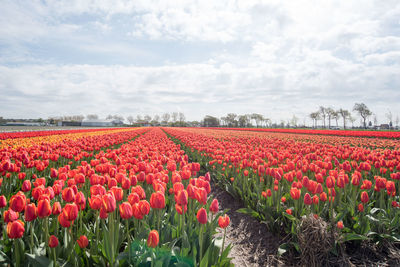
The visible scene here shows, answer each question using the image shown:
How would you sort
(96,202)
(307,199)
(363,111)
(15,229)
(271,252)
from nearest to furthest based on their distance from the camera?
(15,229), (96,202), (307,199), (271,252), (363,111)

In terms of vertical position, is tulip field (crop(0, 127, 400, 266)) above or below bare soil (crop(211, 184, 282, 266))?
above

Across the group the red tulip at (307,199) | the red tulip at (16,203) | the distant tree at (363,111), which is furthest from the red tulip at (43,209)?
the distant tree at (363,111)

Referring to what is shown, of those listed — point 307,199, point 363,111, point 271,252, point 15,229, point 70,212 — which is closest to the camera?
point 15,229

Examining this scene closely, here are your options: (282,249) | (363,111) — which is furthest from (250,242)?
(363,111)

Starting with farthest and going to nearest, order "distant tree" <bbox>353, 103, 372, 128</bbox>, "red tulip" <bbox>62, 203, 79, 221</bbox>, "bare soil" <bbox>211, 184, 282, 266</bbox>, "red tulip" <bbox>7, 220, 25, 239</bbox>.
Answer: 1. "distant tree" <bbox>353, 103, 372, 128</bbox>
2. "bare soil" <bbox>211, 184, 282, 266</bbox>
3. "red tulip" <bbox>62, 203, 79, 221</bbox>
4. "red tulip" <bbox>7, 220, 25, 239</bbox>

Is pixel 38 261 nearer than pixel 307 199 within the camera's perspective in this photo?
Yes

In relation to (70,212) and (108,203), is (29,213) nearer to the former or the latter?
(70,212)

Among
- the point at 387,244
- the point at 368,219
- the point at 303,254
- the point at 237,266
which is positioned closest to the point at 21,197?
the point at 237,266

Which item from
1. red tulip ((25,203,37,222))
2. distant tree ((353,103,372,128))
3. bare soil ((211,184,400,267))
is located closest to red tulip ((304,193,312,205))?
bare soil ((211,184,400,267))

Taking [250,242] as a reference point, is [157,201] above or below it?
above

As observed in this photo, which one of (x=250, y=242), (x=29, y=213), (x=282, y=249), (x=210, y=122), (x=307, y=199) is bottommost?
(x=250, y=242)

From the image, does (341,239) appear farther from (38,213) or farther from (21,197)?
(21,197)

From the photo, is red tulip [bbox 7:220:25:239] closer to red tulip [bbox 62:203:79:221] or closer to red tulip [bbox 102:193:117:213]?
red tulip [bbox 62:203:79:221]

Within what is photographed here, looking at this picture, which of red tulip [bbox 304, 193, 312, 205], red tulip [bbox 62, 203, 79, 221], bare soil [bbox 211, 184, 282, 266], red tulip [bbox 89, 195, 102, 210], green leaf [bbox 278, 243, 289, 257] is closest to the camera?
red tulip [bbox 62, 203, 79, 221]
